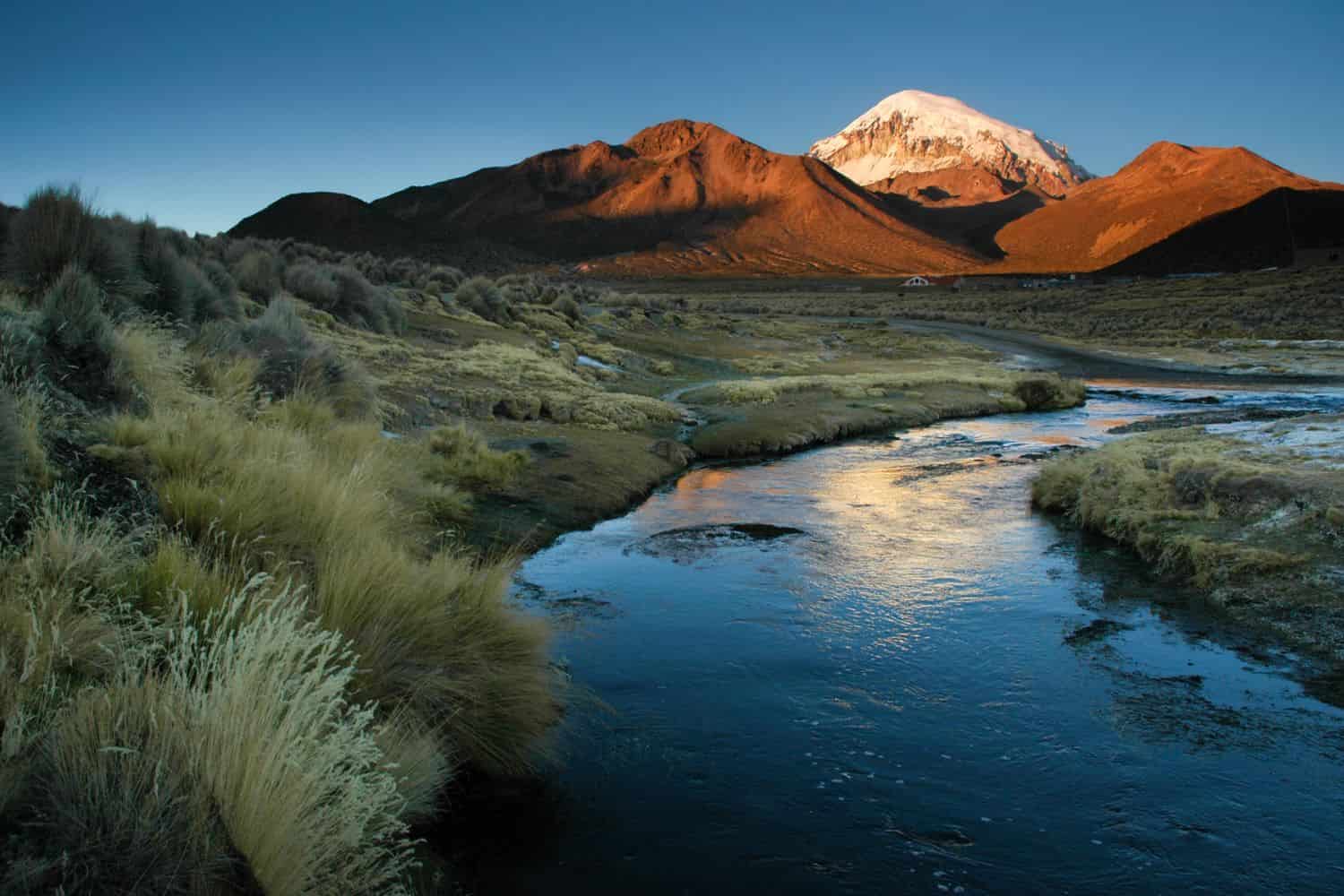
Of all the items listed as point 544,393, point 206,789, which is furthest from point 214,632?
point 544,393

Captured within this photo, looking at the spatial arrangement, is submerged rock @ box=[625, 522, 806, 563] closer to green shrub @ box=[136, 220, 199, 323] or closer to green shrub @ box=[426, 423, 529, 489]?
green shrub @ box=[426, 423, 529, 489]

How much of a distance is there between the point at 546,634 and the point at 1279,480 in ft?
30.6

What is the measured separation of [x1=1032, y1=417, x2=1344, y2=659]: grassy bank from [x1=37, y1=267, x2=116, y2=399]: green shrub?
1030 centimetres

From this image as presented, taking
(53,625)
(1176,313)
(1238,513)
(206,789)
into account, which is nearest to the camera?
(206,789)

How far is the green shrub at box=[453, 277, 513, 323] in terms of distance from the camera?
2901cm

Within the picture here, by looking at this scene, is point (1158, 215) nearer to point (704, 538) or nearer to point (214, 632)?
point (704, 538)

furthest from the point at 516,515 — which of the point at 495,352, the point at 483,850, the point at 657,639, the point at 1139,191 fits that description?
the point at 1139,191

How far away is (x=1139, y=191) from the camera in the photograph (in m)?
154

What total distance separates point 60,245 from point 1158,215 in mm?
153816

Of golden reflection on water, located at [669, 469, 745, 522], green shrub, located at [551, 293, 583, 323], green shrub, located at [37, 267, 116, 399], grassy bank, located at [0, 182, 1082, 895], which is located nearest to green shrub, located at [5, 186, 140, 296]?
grassy bank, located at [0, 182, 1082, 895]

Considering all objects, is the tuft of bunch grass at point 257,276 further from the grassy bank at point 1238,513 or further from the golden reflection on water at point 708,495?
the grassy bank at point 1238,513

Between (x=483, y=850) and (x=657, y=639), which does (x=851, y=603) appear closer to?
(x=657, y=639)

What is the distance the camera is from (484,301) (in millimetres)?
29875

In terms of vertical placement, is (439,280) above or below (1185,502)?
above
